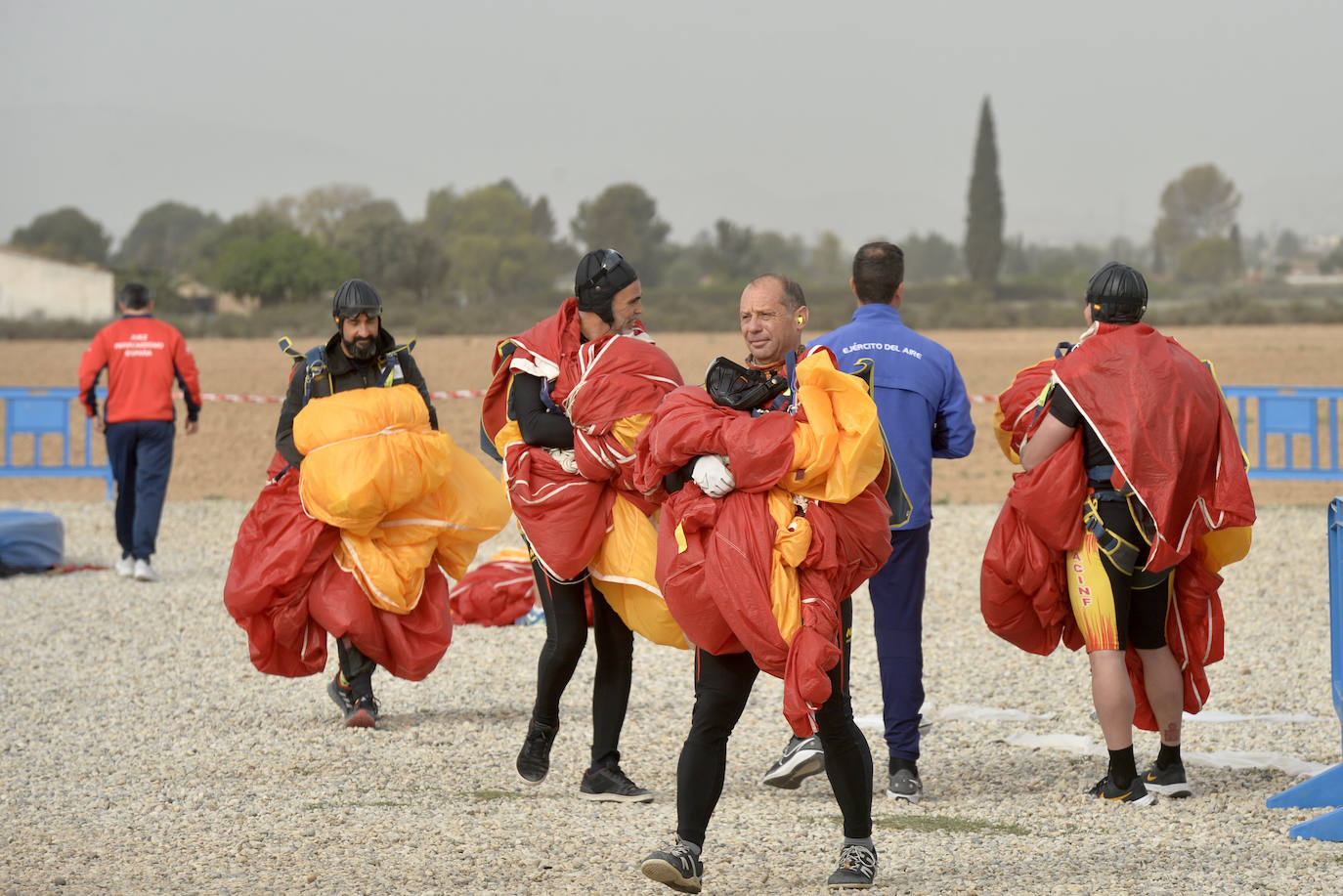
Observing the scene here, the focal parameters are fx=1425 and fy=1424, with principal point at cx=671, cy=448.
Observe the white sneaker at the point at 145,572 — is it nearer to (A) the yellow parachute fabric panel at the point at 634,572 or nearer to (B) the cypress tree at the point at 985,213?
(A) the yellow parachute fabric panel at the point at 634,572

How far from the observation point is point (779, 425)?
367 cm

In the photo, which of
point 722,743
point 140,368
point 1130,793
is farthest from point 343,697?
point 140,368

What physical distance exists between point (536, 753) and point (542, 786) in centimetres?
35

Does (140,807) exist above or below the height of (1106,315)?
below

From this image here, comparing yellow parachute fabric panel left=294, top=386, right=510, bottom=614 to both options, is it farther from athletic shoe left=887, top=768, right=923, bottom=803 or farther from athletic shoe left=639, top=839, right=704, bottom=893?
athletic shoe left=639, top=839, right=704, bottom=893

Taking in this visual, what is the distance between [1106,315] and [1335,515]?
1.05 metres

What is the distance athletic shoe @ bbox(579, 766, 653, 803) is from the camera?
5043 millimetres

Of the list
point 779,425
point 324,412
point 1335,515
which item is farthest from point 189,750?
point 1335,515

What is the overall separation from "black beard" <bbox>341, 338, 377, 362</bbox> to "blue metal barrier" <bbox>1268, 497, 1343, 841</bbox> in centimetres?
376

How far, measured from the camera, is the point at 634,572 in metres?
4.86

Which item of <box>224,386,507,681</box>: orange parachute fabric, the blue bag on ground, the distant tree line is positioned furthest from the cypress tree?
<box>224,386,507,681</box>: orange parachute fabric

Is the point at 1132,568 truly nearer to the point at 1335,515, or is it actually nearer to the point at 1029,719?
the point at 1335,515

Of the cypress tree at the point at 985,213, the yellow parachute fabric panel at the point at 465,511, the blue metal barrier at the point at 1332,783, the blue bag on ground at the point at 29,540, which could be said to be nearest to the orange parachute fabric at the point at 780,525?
the blue metal barrier at the point at 1332,783

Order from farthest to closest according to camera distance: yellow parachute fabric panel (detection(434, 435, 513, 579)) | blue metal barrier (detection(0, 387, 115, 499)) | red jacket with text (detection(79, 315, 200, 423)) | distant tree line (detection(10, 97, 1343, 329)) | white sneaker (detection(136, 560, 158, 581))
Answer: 1. distant tree line (detection(10, 97, 1343, 329))
2. blue metal barrier (detection(0, 387, 115, 499))
3. white sneaker (detection(136, 560, 158, 581))
4. red jacket with text (detection(79, 315, 200, 423))
5. yellow parachute fabric panel (detection(434, 435, 513, 579))
